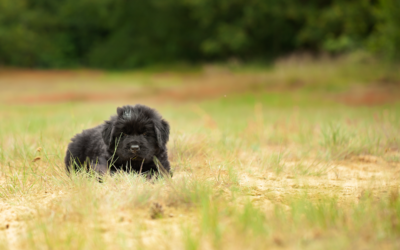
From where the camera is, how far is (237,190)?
12.1 ft

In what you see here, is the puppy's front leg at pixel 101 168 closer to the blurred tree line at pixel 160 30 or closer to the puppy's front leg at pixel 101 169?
the puppy's front leg at pixel 101 169

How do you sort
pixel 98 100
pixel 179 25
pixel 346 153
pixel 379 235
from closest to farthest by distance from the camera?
1. pixel 379 235
2. pixel 346 153
3. pixel 98 100
4. pixel 179 25

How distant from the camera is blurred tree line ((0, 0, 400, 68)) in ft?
91.4

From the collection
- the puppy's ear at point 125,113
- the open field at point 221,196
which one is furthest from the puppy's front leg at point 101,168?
the puppy's ear at point 125,113

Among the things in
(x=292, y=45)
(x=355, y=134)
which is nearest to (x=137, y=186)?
(x=355, y=134)

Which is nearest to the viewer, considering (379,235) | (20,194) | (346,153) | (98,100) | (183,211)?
(379,235)

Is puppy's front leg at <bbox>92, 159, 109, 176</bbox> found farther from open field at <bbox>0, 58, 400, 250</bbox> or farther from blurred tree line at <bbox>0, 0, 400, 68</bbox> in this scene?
blurred tree line at <bbox>0, 0, 400, 68</bbox>

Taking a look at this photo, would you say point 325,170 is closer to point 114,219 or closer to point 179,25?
point 114,219

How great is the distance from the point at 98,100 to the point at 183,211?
15892 mm

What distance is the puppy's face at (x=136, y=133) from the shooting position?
420 centimetres

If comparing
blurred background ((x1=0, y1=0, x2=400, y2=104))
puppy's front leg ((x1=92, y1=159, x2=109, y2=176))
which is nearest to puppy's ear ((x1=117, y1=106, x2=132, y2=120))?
puppy's front leg ((x1=92, y1=159, x2=109, y2=176))

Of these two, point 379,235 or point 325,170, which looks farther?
point 325,170

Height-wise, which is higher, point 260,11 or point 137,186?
point 260,11

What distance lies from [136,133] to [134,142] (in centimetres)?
22
